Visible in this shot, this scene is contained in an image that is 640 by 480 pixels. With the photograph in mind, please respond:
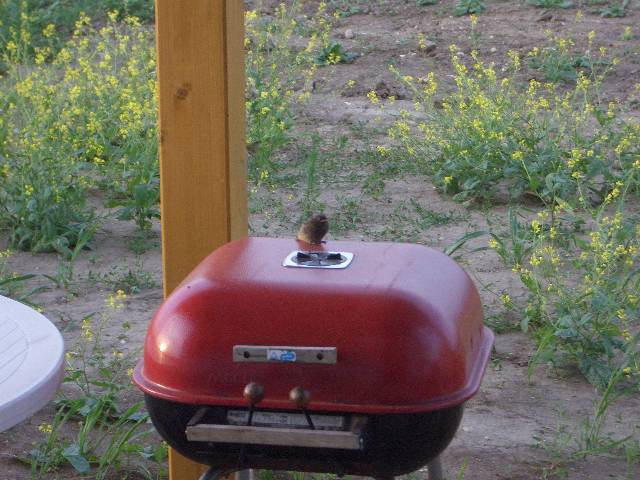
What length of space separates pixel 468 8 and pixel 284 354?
304 inches

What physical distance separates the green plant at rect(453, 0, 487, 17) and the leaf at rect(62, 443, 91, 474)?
6.78 metres

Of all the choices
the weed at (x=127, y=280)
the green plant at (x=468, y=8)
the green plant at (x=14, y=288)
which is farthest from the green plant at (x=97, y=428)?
the green plant at (x=468, y=8)

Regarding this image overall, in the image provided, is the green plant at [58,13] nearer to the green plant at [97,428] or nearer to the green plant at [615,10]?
the green plant at [615,10]

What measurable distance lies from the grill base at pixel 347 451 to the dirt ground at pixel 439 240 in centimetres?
117

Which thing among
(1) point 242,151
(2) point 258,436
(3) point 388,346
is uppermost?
(1) point 242,151

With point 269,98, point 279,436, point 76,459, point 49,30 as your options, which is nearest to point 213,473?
point 279,436

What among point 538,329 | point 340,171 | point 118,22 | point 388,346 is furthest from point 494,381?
point 118,22

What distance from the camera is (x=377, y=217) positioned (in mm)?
5336

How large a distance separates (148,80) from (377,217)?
1.79 m

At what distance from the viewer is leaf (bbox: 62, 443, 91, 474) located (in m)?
3.06

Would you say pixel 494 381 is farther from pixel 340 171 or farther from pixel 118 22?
pixel 118 22

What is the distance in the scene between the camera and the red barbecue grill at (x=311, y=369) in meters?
1.89

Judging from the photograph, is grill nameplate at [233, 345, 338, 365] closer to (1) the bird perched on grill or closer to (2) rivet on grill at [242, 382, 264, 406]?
(2) rivet on grill at [242, 382, 264, 406]

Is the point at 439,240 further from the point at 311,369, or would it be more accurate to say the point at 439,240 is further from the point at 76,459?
the point at 311,369
